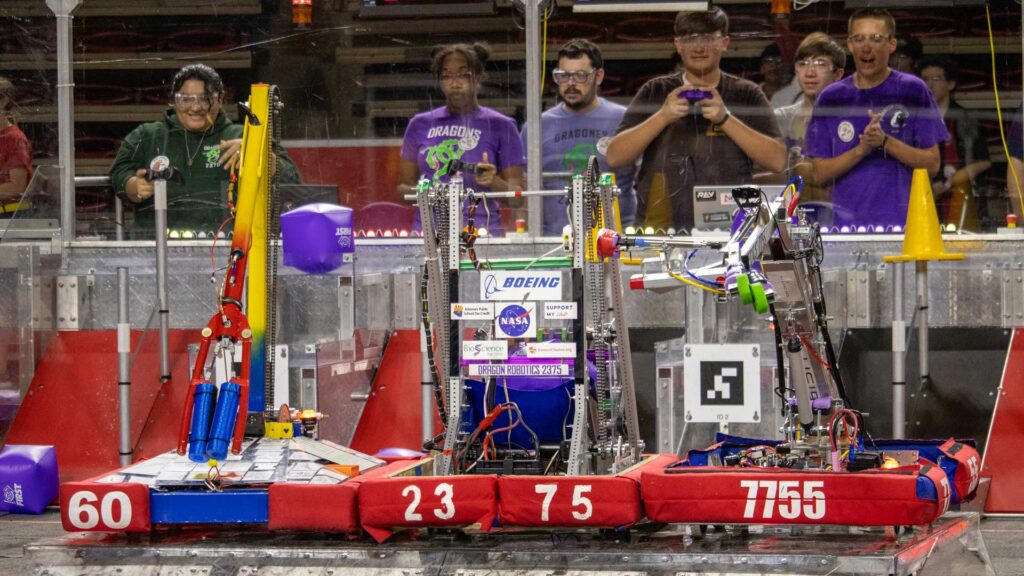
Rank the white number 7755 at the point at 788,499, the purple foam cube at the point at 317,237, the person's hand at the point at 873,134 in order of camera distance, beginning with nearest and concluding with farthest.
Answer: the white number 7755 at the point at 788,499
the purple foam cube at the point at 317,237
the person's hand at the point at 873,134

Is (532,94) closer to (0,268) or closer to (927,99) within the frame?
(927,99)

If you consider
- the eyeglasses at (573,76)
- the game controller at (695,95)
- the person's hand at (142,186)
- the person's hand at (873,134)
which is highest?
the eyeglasses at (573,76)

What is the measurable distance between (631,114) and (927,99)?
222cm

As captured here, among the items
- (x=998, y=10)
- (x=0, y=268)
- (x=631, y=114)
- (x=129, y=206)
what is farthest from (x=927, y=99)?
(x=0, y=268)

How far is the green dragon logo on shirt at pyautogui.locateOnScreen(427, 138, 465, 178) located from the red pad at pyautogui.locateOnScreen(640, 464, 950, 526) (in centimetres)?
498

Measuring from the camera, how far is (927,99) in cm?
1170

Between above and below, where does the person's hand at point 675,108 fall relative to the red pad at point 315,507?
above

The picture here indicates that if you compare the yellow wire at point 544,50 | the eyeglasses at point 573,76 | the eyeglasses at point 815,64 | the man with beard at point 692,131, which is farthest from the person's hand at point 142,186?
the eyeglasses at point 815,64

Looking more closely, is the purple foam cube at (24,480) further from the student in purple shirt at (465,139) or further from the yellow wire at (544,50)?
the yellow wire at (544,50)

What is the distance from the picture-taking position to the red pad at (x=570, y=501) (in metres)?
7.57

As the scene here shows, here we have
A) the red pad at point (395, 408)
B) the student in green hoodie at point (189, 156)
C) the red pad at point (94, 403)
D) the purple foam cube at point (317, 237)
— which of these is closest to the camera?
the purple foam cube at point (317, 237)

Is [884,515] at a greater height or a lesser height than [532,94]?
lesser

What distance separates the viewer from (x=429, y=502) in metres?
7.73

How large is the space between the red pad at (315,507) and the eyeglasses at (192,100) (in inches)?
209
